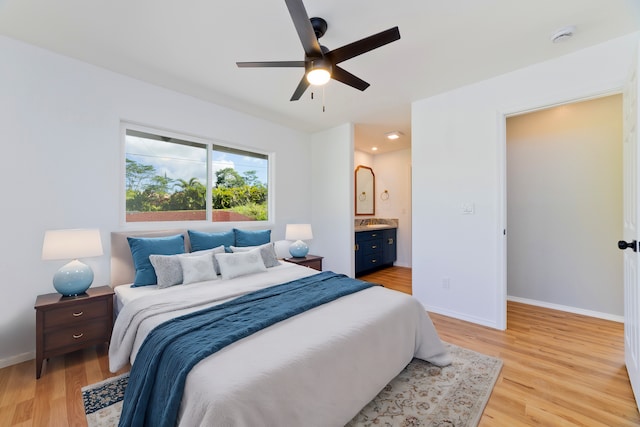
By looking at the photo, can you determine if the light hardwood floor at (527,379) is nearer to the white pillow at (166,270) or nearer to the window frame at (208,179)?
the white pillow at (166,270)

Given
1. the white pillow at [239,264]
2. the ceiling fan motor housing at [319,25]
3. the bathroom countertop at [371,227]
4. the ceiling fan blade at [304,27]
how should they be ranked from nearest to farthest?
the ceiling fan blade at [304,27], the ceiling fan motor housing at [319,25], the white pillow at [239,264], the bathroom countertop at [371,227]

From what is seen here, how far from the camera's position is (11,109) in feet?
7.15

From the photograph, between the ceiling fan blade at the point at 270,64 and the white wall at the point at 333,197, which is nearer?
the ceiling fan blade at the point at 270,64

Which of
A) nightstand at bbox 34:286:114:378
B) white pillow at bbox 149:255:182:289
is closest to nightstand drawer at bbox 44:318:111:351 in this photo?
nightstand at bbox 34:286:114:378

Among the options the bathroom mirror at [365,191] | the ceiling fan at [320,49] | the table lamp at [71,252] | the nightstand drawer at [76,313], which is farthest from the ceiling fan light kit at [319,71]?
the bathroom mirror at [365,191]

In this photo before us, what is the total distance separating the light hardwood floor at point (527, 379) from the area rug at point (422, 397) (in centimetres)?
7

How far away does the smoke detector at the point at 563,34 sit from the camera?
6.72 ft

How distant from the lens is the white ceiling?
1832 mm

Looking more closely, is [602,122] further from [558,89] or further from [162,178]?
[162,178]

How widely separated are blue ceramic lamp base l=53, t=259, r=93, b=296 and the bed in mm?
275

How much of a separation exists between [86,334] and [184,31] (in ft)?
8.18

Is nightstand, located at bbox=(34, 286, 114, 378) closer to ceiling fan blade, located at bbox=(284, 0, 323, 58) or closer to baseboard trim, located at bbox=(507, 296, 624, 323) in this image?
ceiling fan blade, located at bbox=(284, 0, 323, 58)

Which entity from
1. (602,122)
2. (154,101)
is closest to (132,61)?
(154,101)

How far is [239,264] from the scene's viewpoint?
2.67 meters
